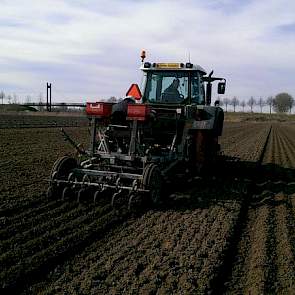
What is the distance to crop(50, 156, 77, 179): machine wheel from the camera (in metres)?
8.05

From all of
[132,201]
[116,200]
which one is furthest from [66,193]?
[132,201]

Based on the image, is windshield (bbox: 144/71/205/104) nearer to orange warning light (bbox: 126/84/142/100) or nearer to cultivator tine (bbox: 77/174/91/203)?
orange warning light (bbox: 126/84/142/100)

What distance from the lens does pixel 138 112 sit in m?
8.04

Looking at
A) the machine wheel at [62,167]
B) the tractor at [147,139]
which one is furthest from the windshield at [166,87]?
the machine wheel at [62,167]

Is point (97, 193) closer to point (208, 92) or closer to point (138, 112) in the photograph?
point (138, 112)

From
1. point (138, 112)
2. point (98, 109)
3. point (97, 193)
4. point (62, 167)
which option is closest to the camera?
point (97, 193)

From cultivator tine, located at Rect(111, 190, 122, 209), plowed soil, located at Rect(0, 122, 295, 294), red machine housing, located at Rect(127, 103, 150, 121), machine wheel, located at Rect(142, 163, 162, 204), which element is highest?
red machine housing, located at Rect(127, 103, 150, 121)

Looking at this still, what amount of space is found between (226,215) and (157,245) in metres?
1.94

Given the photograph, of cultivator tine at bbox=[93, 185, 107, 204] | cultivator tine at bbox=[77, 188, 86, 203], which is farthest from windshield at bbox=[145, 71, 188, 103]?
cultivator tine at bbox=[77, 188, 86, 203]

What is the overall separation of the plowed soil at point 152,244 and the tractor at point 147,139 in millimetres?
398

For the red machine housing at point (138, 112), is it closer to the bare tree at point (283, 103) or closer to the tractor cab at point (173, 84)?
the tractor cab at point (173, 84)

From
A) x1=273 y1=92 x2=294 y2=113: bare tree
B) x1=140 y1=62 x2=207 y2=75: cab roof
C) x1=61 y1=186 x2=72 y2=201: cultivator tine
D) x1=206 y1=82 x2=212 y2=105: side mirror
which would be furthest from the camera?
x1=273 y1=92 x2=294 y2=113: bare tree

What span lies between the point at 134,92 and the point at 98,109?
189 cm

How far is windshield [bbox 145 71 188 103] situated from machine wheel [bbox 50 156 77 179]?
9.43ft
